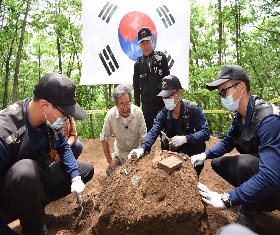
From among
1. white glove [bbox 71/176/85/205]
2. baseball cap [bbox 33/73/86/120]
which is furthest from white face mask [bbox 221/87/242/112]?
white glove [bbox 71/176/85/205]

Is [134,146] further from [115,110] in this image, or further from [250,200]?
[250,200]

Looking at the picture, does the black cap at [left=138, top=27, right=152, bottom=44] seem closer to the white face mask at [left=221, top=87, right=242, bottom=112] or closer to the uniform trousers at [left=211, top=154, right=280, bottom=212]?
the white face mask at [left=221, top=87, right=242, bottom=112]

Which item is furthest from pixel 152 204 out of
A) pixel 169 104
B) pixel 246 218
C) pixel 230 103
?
pixel 169 104

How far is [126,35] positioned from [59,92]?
13.4 ft

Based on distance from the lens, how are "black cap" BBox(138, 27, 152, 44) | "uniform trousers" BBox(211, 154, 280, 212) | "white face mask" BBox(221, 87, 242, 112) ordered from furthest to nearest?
"black cap" BBox(138, 27, 152, 44), "white face mask" BBox(221, 87, 242, 112), "uniform trousers" BBox(211, 154, 280, 212)

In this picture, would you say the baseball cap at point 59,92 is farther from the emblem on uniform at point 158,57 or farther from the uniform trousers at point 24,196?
the emblem on uniform at point 158,57

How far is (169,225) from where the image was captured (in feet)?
6.53

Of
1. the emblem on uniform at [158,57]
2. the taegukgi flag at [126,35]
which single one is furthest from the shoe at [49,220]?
the taegukgi flag at [126,35]

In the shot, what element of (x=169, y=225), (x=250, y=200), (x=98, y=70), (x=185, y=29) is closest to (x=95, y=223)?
(x=169, y=225)

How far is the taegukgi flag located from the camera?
5.66 m

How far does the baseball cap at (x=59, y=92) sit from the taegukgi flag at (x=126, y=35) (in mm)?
3463

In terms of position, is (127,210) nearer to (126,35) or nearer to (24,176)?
(24,176)

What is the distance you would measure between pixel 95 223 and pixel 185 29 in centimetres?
475

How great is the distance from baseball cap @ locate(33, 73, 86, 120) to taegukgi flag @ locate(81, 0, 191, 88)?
11.4 feet
